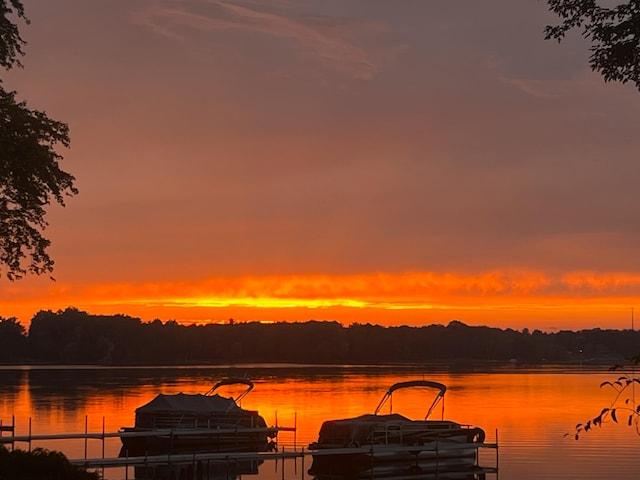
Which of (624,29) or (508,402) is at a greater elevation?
(624,29)

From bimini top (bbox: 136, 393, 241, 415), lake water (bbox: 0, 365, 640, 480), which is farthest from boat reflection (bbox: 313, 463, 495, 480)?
bimini top (bbox: 136, 393, 241, 415)

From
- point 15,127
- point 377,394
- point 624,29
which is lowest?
point 377,394

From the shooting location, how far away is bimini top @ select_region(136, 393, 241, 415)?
169 ft

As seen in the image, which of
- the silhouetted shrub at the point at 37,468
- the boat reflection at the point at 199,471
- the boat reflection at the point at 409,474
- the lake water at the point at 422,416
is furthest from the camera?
the lake water at the point at 422,416

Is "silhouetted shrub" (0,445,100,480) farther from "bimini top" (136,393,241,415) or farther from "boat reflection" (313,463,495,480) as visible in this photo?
"bimini top" (136,393,241,415)

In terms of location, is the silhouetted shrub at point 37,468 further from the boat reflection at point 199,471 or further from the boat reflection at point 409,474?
the boat reflection at point 409,474

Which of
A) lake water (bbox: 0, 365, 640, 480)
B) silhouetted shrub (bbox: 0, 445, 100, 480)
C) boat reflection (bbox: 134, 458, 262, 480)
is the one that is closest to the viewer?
silhouetted shrub (bbox: 0, 445, 100, 480)

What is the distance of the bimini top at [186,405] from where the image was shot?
51406 millimetres

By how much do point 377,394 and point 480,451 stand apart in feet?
258

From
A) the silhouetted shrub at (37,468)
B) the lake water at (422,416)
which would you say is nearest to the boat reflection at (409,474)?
the lake water at (422,416)

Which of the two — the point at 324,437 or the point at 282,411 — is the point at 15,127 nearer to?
the point at 324,437

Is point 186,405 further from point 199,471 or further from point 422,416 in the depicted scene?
point 422,416

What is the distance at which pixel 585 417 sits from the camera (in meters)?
94.2

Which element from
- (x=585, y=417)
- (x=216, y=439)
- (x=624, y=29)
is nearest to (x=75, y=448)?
(x=216, y=439)
